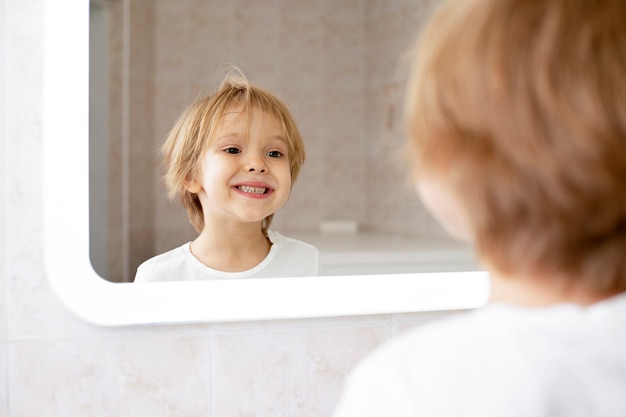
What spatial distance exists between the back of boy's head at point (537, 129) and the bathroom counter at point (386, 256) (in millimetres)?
442

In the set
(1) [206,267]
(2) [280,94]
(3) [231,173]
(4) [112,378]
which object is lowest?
(4) [112,378]

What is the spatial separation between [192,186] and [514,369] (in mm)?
544

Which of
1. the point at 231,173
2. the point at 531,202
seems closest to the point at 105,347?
the point at 231,173

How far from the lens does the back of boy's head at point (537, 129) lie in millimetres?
339

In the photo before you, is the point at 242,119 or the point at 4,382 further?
the point at 242,119

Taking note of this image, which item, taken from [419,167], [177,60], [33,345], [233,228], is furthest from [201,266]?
[419,167]

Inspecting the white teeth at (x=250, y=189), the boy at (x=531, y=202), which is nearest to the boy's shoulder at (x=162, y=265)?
the white teeth at (x=250, y=189)

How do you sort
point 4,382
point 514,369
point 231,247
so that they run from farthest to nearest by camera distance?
point 231,247 < point 4,382 < point 514,369

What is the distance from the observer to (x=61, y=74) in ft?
2.12

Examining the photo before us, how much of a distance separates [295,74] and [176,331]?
408 mm

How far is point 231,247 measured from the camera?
0.79 meters

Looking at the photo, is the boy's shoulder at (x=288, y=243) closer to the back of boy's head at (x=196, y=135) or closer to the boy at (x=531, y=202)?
the back of boy's head at (x=196, y=135)

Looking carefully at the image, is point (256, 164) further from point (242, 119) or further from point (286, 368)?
point (286, 368)

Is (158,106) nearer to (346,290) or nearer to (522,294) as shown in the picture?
(346,290)
